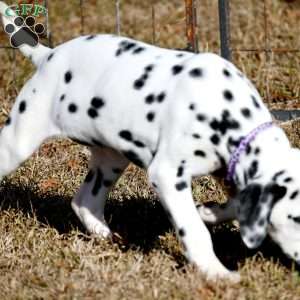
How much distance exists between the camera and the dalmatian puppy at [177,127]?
12.6 ft

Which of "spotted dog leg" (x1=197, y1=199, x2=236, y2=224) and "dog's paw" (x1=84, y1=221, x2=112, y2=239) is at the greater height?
"spotted dog leg" (x1=197, y1=199, x2=236, y2=224)

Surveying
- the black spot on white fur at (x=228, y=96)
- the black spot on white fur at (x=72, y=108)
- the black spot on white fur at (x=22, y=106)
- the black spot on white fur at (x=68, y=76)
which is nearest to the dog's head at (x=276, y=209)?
the black spot on white fur at (x=228, y=96)

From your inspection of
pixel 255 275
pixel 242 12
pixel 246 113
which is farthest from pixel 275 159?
pixel 242 12

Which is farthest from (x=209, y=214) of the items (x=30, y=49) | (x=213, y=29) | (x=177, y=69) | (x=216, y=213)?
(x=213, y=29)

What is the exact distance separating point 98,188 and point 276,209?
113 centimetres

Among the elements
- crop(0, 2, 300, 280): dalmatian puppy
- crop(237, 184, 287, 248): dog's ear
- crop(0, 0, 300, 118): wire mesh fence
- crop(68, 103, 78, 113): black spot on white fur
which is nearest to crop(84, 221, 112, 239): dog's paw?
crop(0, 2, 300, 280): dalmatian puppy

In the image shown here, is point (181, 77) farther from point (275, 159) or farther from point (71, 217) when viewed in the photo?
point (71, 217)

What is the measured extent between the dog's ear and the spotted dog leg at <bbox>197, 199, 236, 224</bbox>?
19.8 inches

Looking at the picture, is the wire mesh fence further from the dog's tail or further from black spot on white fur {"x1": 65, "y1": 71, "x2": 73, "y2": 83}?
black spot on white fur {"x1": 65, "y1": 71, "x2": 73, "y2": 83}

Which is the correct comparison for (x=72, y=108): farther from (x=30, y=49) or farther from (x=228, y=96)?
(x=228, y=96)

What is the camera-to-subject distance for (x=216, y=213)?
4371 millimetres

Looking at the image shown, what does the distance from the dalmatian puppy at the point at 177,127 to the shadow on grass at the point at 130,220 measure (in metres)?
0.22

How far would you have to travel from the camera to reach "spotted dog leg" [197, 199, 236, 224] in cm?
431

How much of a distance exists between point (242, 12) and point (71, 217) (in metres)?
4.86
